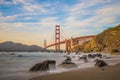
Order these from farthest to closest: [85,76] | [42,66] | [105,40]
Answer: [105,40], [42,66], [85,76]

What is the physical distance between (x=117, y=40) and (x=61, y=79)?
265ft

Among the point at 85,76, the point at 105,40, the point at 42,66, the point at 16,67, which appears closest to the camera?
A: the point at 85,76

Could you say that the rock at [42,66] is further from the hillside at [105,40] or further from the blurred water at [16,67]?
the hillside at [105,40]

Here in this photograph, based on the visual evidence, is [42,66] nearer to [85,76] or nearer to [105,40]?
[85,76]

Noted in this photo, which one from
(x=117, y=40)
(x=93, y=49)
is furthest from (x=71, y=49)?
(x=117, y=40)

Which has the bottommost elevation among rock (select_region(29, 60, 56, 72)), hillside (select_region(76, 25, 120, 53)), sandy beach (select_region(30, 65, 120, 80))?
sandy beach (select_region(30, 65, 120, 80))

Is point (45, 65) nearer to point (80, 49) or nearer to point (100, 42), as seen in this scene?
point (100, 42)

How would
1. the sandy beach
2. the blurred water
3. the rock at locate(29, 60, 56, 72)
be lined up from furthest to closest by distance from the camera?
the rock at locate(29, 60, 56, 72) < the blurred water < the sandy beach

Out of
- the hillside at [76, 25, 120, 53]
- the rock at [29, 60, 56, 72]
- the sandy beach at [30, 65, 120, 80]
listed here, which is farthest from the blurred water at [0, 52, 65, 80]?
the hillside at [76, 25, 120, 53]

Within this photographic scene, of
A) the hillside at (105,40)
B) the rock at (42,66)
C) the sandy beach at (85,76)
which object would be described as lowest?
the sandy beach at (85,76)

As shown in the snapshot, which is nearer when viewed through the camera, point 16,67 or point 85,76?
point 85,76

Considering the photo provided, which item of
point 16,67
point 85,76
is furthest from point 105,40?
point 85,76

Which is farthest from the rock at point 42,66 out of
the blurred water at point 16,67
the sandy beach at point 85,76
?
the sandy beach at point 85,76

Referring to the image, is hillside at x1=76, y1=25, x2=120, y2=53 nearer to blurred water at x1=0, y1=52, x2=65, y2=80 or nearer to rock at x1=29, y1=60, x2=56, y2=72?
blurred water at x1=0, y1=52, x2=65, y2=80
